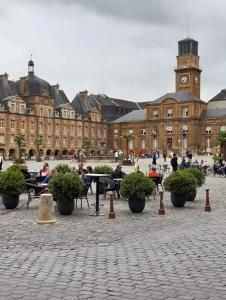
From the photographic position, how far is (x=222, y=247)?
386 inches

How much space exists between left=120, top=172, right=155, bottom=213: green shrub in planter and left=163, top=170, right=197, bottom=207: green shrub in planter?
1520mm

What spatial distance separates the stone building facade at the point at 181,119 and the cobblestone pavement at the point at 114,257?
264 feet

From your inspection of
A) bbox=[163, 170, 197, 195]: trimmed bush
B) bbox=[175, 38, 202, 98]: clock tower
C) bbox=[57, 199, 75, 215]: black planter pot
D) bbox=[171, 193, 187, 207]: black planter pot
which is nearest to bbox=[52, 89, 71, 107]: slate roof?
bbox=[175, 38, 202, 98]: clock tower

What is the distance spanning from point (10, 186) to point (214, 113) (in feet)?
271

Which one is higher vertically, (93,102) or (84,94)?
(84,94)

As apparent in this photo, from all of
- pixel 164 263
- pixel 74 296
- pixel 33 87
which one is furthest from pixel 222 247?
pixel 33 87

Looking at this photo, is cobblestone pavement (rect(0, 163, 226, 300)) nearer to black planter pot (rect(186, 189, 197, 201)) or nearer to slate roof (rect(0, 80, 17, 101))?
black planter pot (rect(186, 189, 197, 201))

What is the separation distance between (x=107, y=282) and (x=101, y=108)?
9975 centimetres

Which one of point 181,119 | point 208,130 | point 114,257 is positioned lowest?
→ point 114,257

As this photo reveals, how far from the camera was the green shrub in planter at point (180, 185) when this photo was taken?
16469 millimetres

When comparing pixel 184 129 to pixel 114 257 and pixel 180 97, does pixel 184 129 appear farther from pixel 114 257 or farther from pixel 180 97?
pixel 114 257

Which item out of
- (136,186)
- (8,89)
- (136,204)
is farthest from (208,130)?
(136,186)

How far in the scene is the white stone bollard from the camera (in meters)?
12.8

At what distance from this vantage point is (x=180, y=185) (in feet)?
53.9
